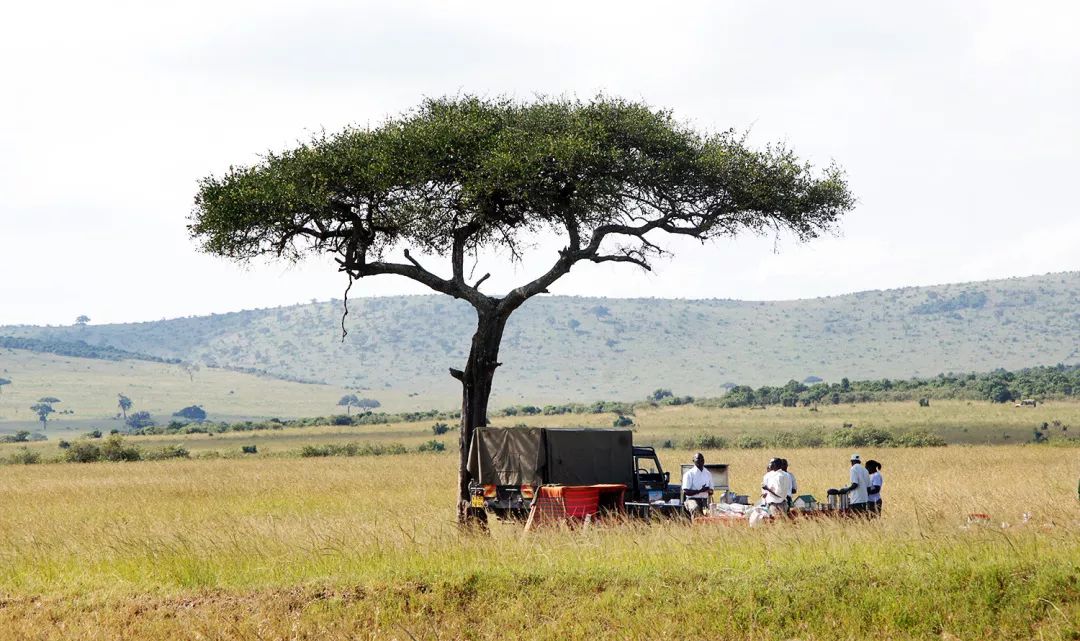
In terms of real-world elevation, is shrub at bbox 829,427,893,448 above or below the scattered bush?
above

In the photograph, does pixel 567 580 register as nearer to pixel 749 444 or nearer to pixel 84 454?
pixel 749 444

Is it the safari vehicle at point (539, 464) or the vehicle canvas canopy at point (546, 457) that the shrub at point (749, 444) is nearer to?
the safari vehicle at point (539, 464)

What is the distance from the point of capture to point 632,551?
51.5 feet

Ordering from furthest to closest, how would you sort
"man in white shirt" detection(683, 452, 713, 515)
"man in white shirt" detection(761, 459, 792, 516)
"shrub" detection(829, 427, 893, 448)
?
"shrub" detection(829, 427, 893, 448) → "man in white shirt" detection(683, 452, 713, 515) → "man in white shirt" detection(761, 459, 792, 516)

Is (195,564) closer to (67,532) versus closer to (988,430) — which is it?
(67,532)

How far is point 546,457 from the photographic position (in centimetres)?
2245

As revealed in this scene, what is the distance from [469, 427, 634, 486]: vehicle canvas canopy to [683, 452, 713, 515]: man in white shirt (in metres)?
2.14

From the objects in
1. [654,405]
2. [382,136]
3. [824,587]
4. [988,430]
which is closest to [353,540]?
[824,587]

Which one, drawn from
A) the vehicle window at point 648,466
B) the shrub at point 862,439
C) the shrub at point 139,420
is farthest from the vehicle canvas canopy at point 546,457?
the shrub at point 139,420

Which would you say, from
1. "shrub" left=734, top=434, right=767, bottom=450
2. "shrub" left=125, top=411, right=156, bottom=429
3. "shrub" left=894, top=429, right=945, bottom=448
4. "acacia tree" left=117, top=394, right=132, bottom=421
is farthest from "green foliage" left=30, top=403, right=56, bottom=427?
"shrub" left=894, top=429, right=945, bottom=448

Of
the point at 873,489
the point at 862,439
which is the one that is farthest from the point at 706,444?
the point at 873,489

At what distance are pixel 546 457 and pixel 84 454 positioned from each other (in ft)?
154

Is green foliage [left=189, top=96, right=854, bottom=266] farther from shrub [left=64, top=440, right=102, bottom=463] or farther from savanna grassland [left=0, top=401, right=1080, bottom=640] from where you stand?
shrub [left=64, top=440, right=102, bottom=463]

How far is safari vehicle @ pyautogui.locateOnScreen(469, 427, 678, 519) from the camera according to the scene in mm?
22344
